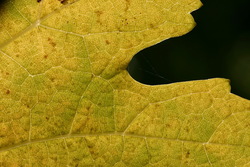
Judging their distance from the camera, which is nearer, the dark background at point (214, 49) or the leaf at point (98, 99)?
the leaf at point (98, 99)

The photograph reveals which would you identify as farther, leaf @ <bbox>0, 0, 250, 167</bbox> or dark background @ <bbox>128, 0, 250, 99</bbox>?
dark background @ <bbox>128, 0, 250, 99</bbox>

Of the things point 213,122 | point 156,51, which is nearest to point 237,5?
point 156,51

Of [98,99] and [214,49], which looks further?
[214,49]

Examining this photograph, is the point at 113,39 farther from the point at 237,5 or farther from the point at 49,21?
the point at 237,5

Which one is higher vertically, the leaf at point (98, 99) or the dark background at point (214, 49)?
the leaf at point (98, 99)
